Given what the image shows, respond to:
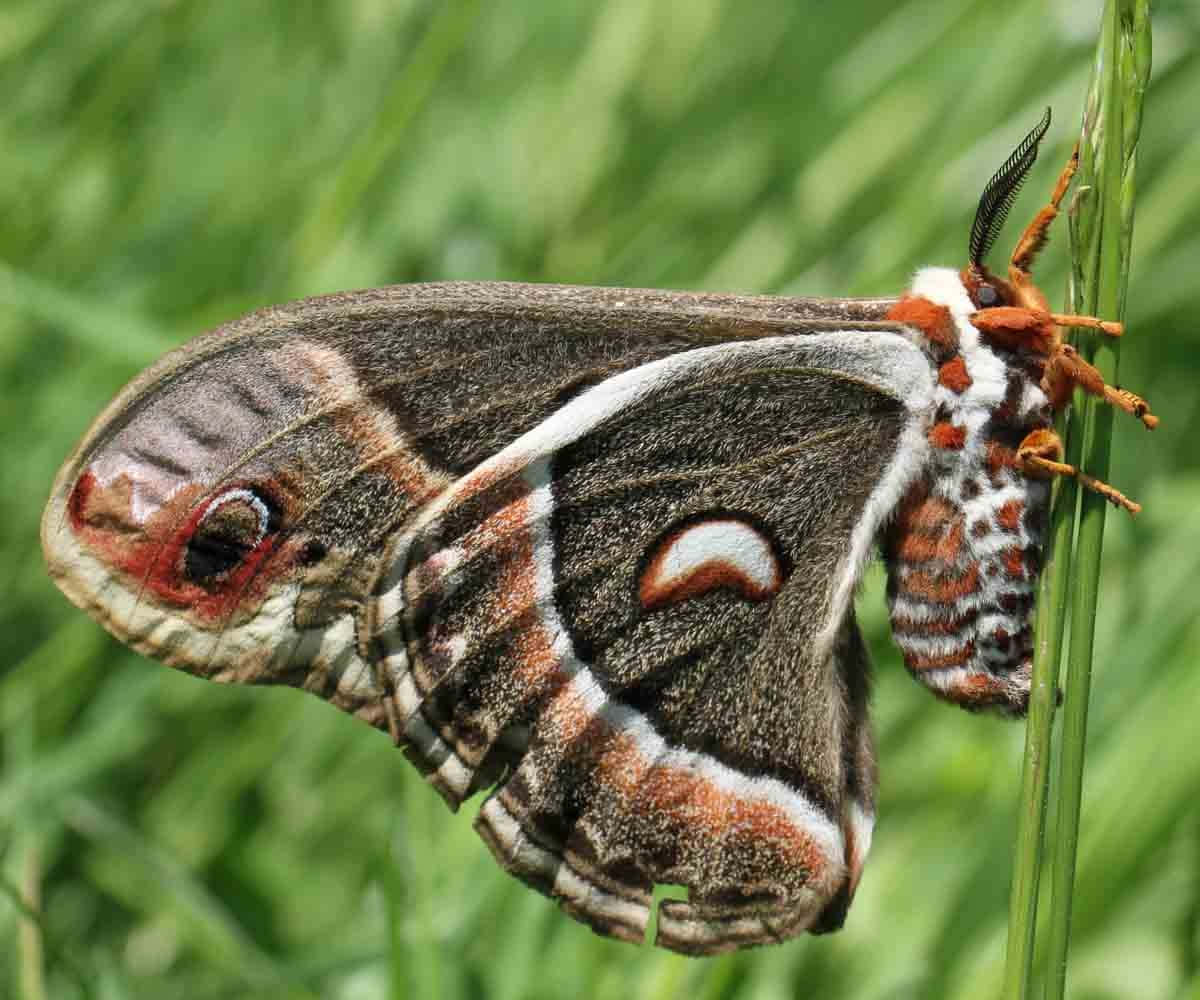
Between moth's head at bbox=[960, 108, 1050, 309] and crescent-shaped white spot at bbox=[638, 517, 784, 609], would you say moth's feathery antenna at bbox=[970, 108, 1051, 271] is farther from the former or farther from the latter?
crescent-shaped white spot at bbox=[638, 517, 784, 609]

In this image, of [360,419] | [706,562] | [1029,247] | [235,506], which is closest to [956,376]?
[1029,247]

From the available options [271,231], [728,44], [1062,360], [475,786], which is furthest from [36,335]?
[1062,360]

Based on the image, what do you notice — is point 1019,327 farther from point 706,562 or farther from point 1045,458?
point 706,562

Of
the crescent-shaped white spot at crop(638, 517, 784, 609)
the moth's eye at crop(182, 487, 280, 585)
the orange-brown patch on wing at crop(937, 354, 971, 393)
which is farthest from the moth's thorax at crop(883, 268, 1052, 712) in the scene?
the moth's eye at crop(182, 487, 280, 585)

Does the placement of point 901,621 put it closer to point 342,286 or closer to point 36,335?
point 342,286

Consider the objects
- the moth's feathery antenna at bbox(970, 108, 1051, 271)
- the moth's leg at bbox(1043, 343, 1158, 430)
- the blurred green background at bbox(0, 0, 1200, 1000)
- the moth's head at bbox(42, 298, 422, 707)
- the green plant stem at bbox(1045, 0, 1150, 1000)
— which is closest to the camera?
the green plant stem at bbox(1045, 0, 1150, 1000)

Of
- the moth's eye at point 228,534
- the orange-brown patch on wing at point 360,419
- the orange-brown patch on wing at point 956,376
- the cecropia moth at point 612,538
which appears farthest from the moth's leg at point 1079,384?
the moth's eye at point 228,534
